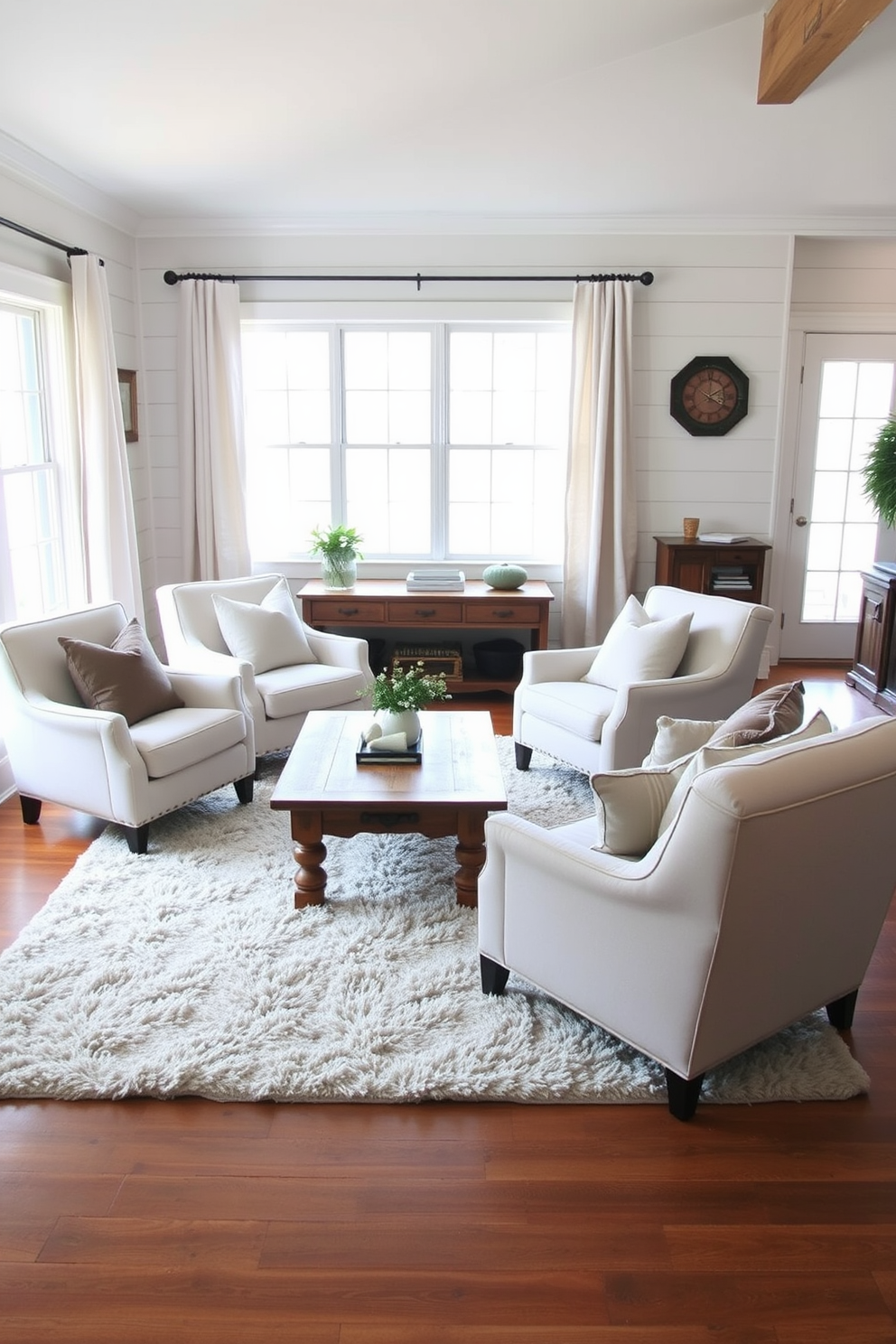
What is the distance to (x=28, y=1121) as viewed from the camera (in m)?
2.35

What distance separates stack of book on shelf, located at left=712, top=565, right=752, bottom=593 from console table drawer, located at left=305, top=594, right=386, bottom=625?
1.94 metres

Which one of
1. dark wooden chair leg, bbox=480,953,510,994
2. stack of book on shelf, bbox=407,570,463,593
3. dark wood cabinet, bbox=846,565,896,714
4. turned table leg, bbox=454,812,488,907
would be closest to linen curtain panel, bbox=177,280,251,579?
stack of book on shelf, bbox=407,570,463,593

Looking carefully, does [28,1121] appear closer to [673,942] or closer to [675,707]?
[673,942]

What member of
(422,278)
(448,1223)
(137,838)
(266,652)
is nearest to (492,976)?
(448,1223)

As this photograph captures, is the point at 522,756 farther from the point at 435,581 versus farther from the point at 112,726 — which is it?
the point at 112,726

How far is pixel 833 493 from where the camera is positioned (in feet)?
21.5

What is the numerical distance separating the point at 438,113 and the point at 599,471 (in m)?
2.05

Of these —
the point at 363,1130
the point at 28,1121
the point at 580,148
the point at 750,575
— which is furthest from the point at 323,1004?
the point at 580,148

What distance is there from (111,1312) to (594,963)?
48.0 inches

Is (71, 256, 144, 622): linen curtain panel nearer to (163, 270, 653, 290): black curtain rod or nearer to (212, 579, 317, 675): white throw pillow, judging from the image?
(212, 579, 317, 675): white throw pillow

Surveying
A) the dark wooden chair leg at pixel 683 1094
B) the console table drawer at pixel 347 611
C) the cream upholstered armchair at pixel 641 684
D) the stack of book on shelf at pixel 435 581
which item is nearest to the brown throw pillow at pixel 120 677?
the cream upholstered armchair at pixel 641 684

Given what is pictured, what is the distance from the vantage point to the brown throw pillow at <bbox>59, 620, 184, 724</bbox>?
12.7 feet

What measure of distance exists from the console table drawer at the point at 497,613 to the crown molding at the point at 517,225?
2152mm

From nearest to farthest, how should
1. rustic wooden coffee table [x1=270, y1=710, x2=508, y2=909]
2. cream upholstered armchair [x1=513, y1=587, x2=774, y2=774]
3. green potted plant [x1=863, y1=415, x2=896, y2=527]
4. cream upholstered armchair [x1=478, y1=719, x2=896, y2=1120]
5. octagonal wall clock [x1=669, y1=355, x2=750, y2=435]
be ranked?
cream upholstered armchair [x1=478, y1=719, x2=896, y2=1120], rustic wooden coffee table [x1=270, y1=710, x2=508, y2=909], cream upholstered armchair [x1=513, y1=587, x2=774, y2=774], green potted plant [x1=863, y1=415, x2=896, y2=527], octagonal wall clock [x1=669, y1=355, x2=750, y2=435]
